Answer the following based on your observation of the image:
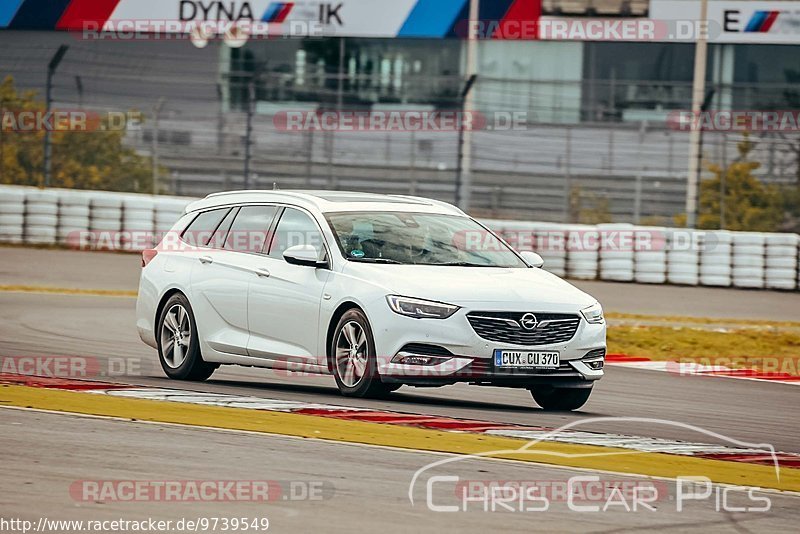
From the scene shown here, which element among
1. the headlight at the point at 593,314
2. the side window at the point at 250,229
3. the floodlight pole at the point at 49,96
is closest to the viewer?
the headlight at the point at 593,314

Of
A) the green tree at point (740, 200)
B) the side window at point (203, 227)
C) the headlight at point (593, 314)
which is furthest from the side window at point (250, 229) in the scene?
the green tree at point (740, 200)

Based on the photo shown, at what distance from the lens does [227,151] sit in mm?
26703

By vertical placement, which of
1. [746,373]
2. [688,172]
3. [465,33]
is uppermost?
[465,33]

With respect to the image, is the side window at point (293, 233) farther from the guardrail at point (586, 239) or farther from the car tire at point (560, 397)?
the guardrail at point (586, 239)

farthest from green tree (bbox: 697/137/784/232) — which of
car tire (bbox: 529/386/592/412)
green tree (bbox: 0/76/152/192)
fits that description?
car tire (bbox: 529/386/592/412)

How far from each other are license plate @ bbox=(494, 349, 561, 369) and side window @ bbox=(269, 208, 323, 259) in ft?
5.40

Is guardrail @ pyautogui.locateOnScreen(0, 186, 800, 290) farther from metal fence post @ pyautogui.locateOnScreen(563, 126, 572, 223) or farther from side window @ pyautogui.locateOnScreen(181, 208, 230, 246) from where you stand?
side window @ pyautogui.locateOnScreen(181, 208, 230, 246)

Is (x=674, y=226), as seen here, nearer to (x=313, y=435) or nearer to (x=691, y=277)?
(x=691, y=277)

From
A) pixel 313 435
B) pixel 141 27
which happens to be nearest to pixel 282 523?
pixel 313 435

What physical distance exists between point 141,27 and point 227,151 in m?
7.23

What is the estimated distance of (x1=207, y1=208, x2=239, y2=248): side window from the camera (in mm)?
11906

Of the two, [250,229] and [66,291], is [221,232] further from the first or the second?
[66,291]

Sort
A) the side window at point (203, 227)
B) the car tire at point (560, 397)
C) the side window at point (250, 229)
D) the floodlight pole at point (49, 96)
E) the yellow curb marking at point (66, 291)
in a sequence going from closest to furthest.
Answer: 1. the car tire at point (560, 397)
2. the side window at point (250, 229)
3. the side window at point (203, 227)
4. the yellow curb marking at point (66, 291)
5. the floodlight pole at point (49, 96)

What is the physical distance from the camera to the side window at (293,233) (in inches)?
438
